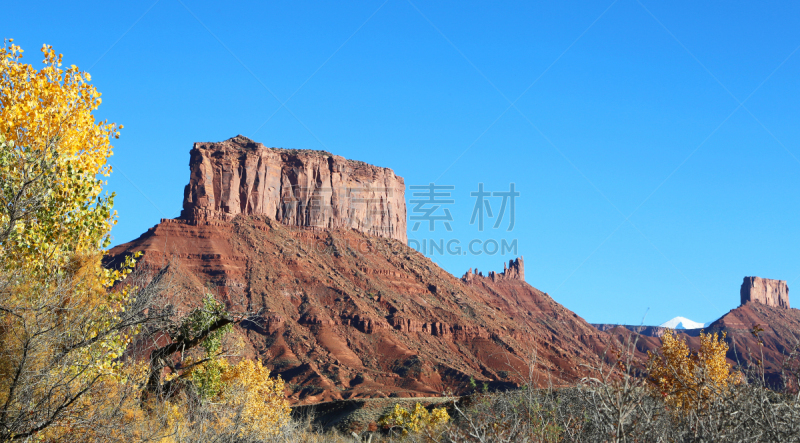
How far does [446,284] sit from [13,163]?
356ft

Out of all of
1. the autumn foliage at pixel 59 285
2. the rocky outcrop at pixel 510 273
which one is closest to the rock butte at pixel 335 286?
the rocky outcrop at pixel 510 273

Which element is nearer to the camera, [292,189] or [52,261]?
[52,261]

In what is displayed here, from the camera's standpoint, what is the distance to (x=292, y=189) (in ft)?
392

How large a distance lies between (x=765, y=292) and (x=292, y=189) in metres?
131

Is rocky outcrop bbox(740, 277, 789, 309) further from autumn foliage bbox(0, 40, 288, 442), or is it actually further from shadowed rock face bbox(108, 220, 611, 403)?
autumn foliage bbox(0, 40, 288, 442)

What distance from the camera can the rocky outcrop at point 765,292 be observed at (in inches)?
6585

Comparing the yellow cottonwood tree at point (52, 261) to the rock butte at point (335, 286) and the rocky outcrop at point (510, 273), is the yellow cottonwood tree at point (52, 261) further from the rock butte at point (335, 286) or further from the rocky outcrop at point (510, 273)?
the rocky outcrop at point (510, 273)

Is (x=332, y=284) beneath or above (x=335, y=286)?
above

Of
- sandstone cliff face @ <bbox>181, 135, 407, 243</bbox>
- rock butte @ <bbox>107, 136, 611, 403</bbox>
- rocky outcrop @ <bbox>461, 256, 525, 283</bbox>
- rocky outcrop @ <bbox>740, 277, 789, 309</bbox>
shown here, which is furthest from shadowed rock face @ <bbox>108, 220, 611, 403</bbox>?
rocky outcrop @ <bbox>740, 277, 789, 309</bbox>

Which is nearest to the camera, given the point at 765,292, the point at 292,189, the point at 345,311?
the point at 345,311

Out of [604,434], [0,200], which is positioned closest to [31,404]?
[0,200]

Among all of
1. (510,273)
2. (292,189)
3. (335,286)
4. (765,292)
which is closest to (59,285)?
(335,286)

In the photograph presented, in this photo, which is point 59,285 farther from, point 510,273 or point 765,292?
point 765,292

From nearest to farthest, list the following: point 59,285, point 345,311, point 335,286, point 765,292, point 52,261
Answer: point 59,285
point 52,261
point 345,311
point 335,286
point 765,292
